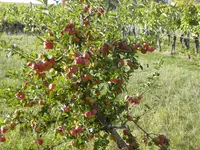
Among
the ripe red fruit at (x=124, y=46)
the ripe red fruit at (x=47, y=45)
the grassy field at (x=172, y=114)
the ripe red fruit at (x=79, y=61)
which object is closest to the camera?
the ripe red fruit at (x=79, y=61)

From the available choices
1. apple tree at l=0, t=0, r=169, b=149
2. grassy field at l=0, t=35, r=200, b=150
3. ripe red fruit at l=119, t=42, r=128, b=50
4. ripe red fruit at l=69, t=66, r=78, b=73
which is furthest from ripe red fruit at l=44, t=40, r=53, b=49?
grassy field at l=0, t=35, r=200, b=150

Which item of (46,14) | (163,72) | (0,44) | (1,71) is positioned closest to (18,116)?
(0,44)

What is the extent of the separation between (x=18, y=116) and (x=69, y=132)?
42 cm

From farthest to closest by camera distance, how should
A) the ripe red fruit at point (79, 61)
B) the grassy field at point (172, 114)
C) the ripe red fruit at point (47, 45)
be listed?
the grassy field at point (172, 114) → the ripe red fruit at point (47, 45) → the ripe red fruit at point (79, 61)

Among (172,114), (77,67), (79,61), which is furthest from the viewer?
(172,114)

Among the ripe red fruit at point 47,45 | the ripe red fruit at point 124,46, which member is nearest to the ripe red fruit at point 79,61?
the ripe red fruit at point 47,45

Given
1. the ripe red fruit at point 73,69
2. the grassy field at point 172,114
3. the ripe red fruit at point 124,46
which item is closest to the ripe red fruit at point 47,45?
the ripe red fruit at point 73,69

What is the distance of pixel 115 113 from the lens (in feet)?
7.89

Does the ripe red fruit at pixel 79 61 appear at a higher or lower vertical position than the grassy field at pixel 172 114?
higher

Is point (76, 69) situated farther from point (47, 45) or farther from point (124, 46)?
point (124, 46)

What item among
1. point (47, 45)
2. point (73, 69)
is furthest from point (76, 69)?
point (47, 45)

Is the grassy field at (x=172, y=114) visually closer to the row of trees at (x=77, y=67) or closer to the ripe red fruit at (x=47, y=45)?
the row of trees at (x=77, y=67)

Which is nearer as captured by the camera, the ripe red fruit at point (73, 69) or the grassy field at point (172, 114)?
the ripe red fruit at point (73, 69)

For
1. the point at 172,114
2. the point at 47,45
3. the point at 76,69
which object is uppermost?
the point at 47,45
